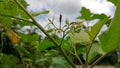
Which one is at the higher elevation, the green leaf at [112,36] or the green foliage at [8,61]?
the green leaf at [112,36]

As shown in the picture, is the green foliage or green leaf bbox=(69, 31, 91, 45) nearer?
green leaf bbox=(69, 31, 91, 45)

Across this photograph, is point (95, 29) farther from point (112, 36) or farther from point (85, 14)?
point (85, 14)

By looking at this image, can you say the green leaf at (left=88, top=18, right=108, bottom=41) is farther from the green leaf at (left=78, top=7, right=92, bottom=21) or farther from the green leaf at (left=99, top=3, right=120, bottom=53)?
the green leaf at (left=78, top=7, right=92, bottom=21)

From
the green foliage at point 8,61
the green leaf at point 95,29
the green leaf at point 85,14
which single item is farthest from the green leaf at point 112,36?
the green foliage at point 8,61

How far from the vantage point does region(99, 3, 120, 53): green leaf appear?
1263 mm

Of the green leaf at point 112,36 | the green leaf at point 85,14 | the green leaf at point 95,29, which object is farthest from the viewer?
the green leaf at point 85,14

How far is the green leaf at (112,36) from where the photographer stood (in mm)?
1263

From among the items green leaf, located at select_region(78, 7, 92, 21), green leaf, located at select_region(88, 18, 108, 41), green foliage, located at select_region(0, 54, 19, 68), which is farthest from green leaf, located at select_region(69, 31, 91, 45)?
green foliage, located at select_region(0, 54, 19, 68)

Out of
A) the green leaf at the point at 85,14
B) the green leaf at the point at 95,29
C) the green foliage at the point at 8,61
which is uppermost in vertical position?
the green leaf at the point at 95,29

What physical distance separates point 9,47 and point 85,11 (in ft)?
4.79

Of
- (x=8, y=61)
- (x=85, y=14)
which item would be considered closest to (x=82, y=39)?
(x=85, y=14)

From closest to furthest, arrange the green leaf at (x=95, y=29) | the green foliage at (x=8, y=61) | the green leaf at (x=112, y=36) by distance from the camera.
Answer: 1. the green leaf at (x=112, y=36)
2. the green leaf at (x=95, y=29)
3. the green foliage at (x=8, y=61)

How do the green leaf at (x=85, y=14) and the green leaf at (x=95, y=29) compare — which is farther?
the green leaf at (x=85, y=14)

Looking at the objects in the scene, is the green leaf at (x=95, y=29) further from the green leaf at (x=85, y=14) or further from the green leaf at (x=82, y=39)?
the green leaf at (x=85, y=14)
